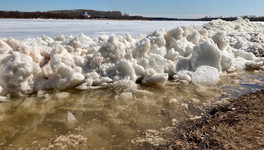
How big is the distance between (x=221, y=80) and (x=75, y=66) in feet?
6.34

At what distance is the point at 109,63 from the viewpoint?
331cm

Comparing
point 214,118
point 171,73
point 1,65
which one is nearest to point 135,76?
point 171,73

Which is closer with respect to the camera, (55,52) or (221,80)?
(55,52)

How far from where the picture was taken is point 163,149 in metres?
1.56

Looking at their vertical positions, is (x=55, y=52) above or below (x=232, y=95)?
above

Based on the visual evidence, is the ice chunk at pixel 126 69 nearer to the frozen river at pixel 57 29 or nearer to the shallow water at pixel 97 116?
the shallow water at pixel 97 116

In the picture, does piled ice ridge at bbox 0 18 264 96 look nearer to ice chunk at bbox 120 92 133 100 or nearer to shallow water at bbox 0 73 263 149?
shallow water at bbox 0 73 263 149

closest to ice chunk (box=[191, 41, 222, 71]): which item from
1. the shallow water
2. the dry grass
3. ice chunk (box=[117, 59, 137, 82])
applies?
the shallow water

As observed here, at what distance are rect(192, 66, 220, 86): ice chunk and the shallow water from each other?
0.18 metres

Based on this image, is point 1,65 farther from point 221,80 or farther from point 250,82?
point 250,82

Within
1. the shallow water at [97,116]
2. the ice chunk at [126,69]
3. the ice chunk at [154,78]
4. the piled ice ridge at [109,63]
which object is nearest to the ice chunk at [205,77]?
the piled ice ridge at [109,63]

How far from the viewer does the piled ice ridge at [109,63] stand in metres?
2.77

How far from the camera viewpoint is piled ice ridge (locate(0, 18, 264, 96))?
277 cm

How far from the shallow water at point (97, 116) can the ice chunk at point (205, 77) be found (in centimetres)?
18
